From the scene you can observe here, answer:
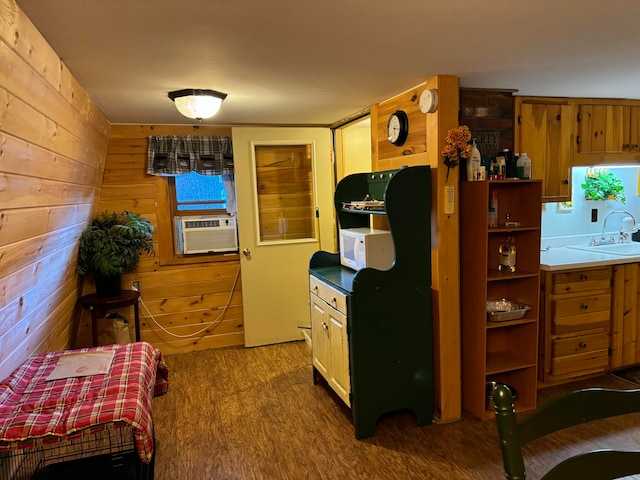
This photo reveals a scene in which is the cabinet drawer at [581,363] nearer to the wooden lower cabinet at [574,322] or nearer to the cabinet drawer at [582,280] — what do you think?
the wooden lower cabinet at [574,322]

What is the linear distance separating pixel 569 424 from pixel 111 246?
316 centimetres

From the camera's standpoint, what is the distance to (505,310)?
9.21 feet

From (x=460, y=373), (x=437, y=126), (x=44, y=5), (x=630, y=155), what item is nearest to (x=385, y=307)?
(x=460, y=373)

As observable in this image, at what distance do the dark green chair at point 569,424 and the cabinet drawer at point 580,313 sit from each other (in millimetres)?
2194

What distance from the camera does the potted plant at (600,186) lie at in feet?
12.5

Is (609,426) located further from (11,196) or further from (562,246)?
(11,196)

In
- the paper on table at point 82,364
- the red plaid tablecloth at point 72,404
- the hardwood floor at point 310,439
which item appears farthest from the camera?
the hardwood floor at point 310,439

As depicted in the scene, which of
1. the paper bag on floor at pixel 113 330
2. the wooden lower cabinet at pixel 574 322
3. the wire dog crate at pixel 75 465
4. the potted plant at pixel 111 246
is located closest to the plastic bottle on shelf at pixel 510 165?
the wooden lower cabinet at pixel 574 322

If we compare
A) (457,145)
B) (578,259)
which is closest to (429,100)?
(457,145)

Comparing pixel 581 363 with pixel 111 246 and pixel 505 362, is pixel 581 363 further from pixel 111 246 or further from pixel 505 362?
pixel 111 246

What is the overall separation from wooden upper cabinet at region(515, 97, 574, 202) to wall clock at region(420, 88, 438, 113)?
0.85 metres

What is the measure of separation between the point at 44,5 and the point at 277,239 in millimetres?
2983

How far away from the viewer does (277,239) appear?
430 centimetres

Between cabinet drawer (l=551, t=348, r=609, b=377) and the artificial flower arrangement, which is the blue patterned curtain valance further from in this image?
cabinet drawer (l=551, t=348, r=609, b=377)
